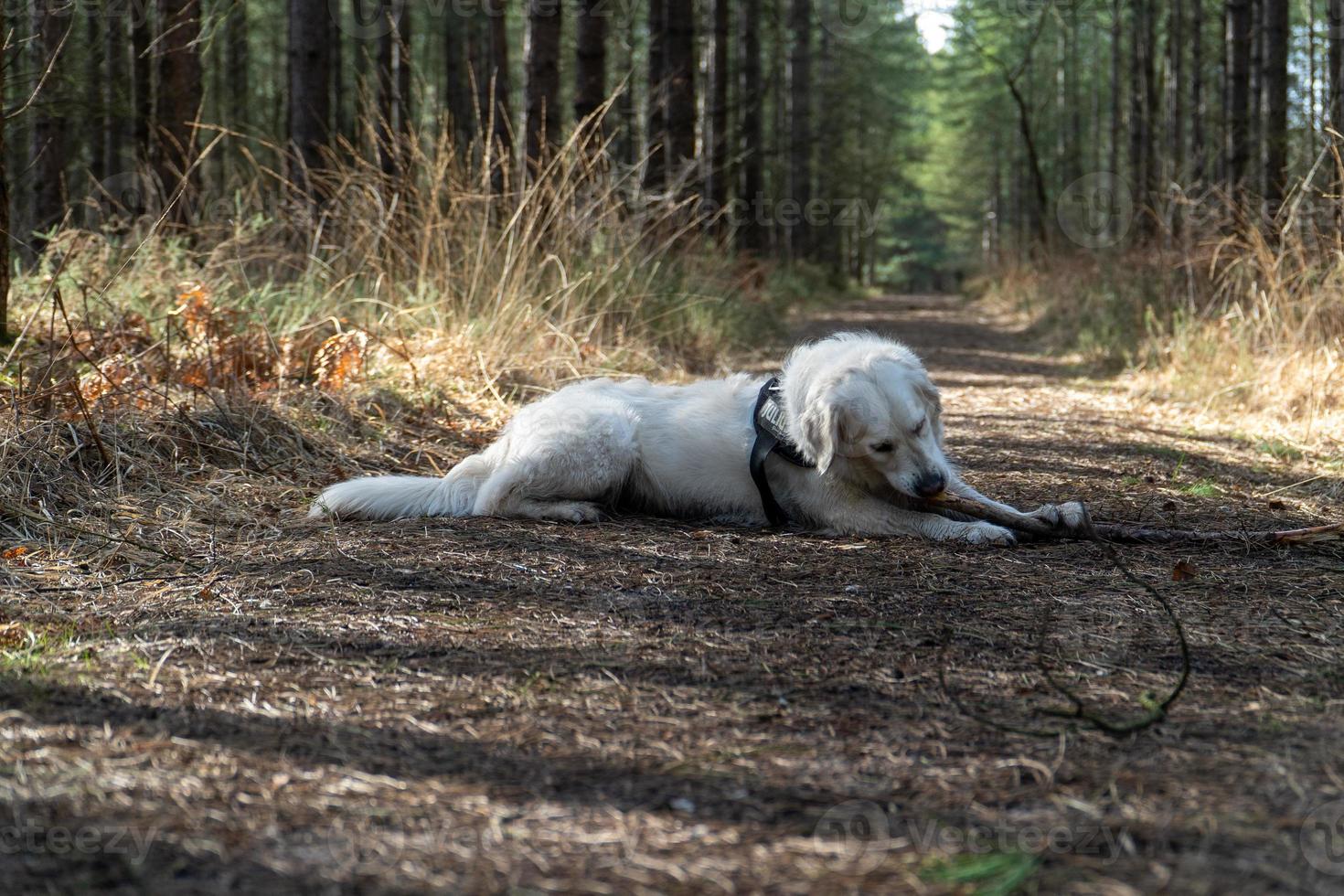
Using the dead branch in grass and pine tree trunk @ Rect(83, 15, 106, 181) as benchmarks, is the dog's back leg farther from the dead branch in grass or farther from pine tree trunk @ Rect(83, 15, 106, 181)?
pine tree trunk @ Rect(83, 15, 106, 181)

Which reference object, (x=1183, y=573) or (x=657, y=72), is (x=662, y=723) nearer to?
(x=1183, y=573)

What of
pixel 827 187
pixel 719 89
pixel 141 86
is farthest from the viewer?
pixel 827 187

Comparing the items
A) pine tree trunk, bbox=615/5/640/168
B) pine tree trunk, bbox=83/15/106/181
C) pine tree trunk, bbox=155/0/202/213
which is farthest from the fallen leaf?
pine tree trunk, bbox=615/5/640/168

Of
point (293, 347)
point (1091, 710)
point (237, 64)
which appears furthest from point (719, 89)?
point (1091, 710)

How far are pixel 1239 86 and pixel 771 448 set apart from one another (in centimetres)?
1345

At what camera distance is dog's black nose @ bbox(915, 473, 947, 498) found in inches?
154

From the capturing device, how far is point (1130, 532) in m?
3.83

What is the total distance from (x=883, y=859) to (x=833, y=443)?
2.38 metres

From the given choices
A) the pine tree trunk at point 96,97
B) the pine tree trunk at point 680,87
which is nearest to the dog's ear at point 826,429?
the pine tree trunk at point 96,97

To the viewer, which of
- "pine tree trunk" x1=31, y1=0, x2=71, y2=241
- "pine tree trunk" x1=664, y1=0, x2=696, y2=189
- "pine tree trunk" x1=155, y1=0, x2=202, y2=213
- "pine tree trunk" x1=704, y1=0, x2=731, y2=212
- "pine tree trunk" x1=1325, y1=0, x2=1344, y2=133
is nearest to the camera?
"pine tree trunk" x1=155, y1=0, x2=202, y2=213

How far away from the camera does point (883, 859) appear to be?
5.53 feet

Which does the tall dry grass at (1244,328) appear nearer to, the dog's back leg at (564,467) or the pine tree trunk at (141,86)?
the dog's back leg at (564,467)

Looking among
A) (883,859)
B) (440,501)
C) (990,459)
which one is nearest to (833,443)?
(440,501)

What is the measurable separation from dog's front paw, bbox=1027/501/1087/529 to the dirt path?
0.12 m
